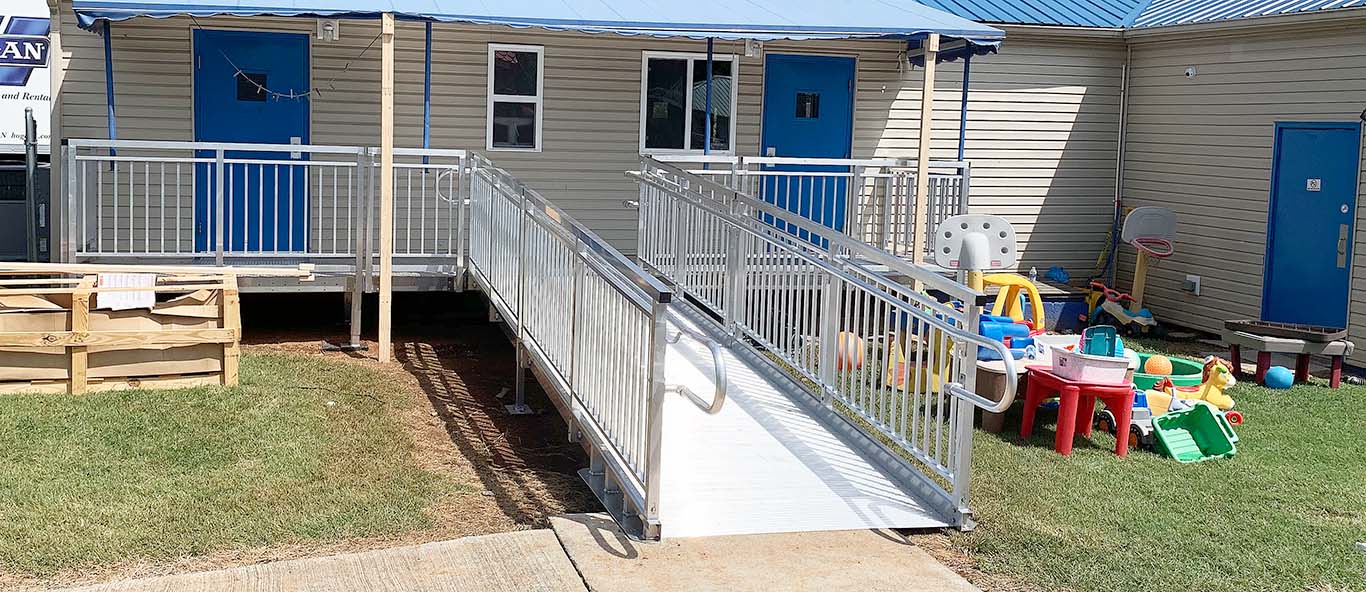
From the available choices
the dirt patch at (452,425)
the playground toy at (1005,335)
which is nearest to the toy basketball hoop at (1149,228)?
the playground toy at (1005,335)

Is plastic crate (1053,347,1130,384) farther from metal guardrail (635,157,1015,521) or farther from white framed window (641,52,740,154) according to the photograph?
white framed window (641,52,740,154)

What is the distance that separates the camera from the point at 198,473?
289 inches

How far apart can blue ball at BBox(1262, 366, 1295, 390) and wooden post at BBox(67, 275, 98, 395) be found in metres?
8.47

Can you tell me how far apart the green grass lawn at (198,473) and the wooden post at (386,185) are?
48.3 inches

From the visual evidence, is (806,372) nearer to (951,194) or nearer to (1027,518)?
(1027,518)

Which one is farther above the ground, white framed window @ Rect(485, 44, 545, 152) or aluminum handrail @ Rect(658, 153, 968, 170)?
white framed window @ Rect(485, 44, 545, 152)

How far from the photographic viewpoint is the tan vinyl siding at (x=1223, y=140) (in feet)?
40.9

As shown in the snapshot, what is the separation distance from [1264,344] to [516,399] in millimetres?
5704

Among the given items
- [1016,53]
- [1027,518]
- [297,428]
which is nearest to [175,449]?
[297,428]

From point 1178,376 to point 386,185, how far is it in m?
5.86

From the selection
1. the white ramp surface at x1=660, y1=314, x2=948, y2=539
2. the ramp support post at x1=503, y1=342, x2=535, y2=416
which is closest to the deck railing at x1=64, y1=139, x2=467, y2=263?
the ramp support post at x1=503, y1=342, x2=535, y2=416

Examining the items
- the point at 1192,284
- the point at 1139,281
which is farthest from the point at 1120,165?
the point at 1139,281

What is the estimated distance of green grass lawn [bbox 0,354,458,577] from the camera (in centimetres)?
630

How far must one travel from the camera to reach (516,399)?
961 centimetres
